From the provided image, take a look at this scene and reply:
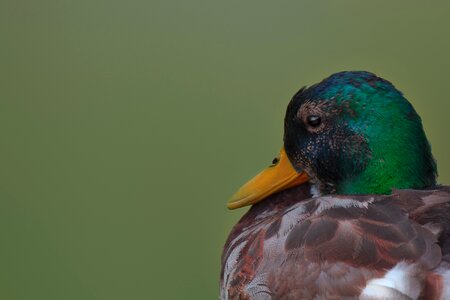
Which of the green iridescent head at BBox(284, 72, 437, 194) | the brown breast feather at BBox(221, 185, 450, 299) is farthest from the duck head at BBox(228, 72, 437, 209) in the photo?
the brown breast feather at BBox(221, 185, 450, 299)

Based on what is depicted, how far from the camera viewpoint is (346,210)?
147 cm

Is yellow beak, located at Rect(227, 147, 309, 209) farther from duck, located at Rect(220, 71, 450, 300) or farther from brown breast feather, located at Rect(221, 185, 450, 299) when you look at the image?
brown breast feather, located at Rect(221, 185, 450, 299)

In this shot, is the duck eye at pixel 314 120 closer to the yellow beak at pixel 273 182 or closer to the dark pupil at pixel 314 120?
the dark pupil at pixel 314 120

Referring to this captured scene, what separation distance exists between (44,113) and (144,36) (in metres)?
0.66

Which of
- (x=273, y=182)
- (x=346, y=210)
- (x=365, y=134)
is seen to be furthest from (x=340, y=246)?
(x=273, y=182)

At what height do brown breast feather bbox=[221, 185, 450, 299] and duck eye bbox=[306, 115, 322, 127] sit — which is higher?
duck eye bbox=[306, 115, 322, 127]

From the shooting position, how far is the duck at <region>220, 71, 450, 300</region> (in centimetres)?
135

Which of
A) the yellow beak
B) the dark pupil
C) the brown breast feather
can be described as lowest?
the brown breast feather

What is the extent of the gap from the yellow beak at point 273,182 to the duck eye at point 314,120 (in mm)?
132

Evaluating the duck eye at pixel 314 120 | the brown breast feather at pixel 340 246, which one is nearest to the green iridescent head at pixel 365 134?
the duck eye at pixel 314 120

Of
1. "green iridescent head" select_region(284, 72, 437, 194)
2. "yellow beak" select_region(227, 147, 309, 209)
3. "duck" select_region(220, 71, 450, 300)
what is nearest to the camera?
"duck" select_region(220, 71, 450, 300)

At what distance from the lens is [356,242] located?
1.40m

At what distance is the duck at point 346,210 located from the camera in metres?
1.35

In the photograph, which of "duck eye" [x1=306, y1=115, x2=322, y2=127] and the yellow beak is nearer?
"duck eye" [x1=306, y1=115, x2=322, y2=127]
